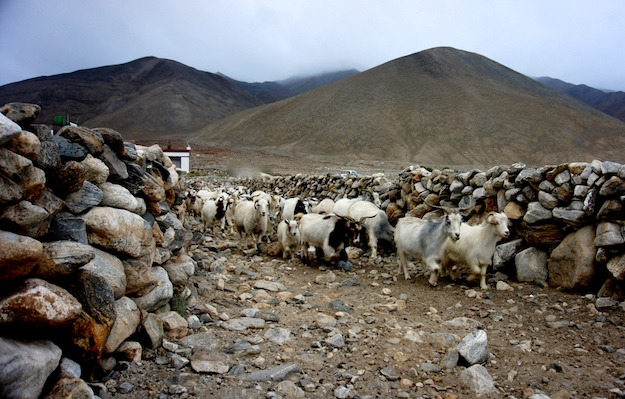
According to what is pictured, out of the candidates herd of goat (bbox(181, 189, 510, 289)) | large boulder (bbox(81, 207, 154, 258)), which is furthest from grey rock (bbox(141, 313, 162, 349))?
herd of goat (bbox(181, 189, 510, 289))

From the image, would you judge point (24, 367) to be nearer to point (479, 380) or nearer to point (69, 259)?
point (69, 259)

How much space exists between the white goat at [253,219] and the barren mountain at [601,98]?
462ft

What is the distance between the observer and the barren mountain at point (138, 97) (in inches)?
4163

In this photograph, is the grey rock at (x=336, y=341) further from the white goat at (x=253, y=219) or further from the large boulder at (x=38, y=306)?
the white goat at (x=253, y=219)

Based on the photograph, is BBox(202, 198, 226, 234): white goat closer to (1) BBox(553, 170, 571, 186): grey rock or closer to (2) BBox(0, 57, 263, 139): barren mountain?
(1) BBox(553, 170, 571, 186): grey rock

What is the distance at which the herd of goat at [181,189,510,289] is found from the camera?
6938 mm

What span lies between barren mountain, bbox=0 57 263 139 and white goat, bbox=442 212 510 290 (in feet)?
312

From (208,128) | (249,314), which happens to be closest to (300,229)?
(249,314)

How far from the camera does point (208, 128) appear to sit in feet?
312

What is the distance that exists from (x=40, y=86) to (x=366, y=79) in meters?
107

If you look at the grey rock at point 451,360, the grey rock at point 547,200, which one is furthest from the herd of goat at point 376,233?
the grey rock at point 451,360

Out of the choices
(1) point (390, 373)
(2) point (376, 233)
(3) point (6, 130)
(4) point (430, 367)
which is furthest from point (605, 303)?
(3) point (6, 130)

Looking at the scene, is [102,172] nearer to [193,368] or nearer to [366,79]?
[193,368]

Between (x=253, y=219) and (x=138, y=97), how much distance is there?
133 metres
